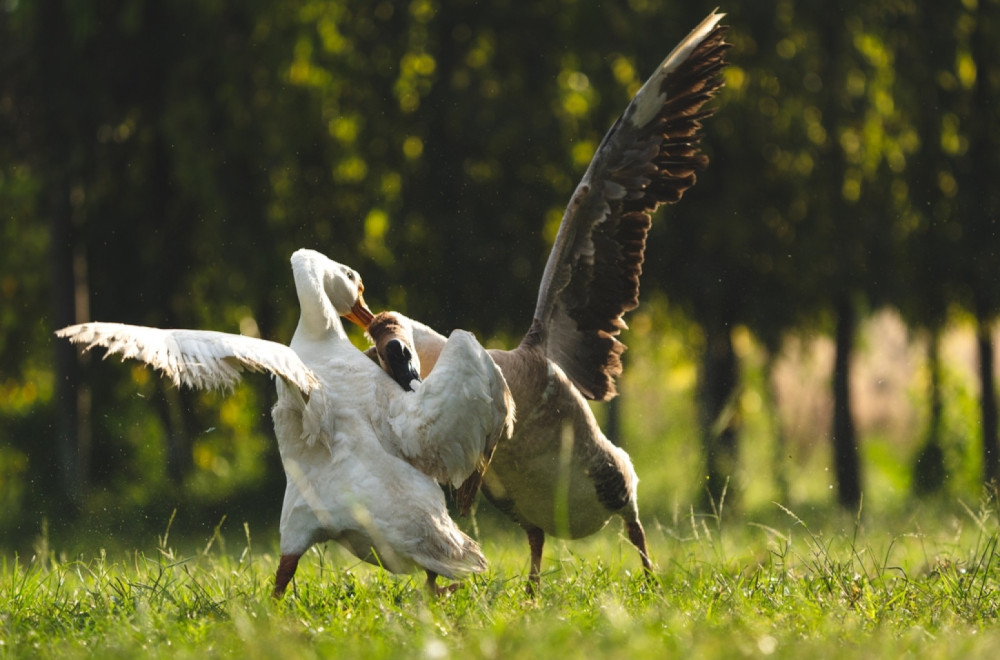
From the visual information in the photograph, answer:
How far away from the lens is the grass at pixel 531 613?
11.9 ft

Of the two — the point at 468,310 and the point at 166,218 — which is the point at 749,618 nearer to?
the point at 468,310

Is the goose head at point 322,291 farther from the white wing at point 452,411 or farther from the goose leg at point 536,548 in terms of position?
the goose leg at point 536,548

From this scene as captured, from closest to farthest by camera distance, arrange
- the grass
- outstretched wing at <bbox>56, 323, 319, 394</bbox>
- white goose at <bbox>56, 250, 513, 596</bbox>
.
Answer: the grass → outstretched wing at <bbox>56, 323, 319, 394</bbox> → white goose at <bbox>56, 250, 513, 596</bbox>

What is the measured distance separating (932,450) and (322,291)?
29.4ft

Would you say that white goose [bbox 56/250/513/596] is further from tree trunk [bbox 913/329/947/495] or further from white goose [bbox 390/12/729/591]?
tree trunk [bbox 913/329/947/495]

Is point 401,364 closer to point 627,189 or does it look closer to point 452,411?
point 452,411

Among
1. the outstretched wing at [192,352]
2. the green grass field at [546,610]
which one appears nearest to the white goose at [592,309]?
the green grass field at [546,610]

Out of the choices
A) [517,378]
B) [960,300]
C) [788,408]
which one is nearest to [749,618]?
[517,378]

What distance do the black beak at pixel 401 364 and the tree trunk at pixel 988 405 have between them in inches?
328

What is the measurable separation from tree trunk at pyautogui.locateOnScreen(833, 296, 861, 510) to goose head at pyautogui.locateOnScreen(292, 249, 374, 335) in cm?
711

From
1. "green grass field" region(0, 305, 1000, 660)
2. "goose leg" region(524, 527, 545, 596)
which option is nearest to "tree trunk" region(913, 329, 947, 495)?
"green grass field" region(0, 305, 1000, 660)

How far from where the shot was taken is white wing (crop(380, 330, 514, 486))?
15.1 feet

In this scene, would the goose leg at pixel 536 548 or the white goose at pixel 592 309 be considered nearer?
the goose leg at pixel 536 548

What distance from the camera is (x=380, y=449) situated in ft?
15.3
